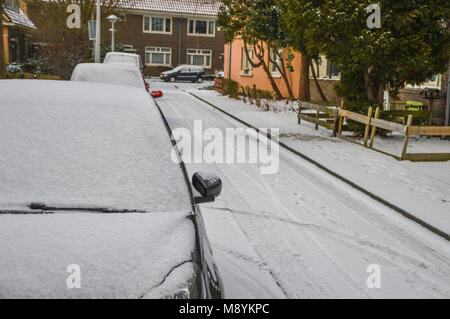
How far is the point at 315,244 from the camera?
206 inches

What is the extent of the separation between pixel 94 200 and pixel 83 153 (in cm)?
42

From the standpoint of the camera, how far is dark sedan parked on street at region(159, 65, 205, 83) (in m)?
45.0

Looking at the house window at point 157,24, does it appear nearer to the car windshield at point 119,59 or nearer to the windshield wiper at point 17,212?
the car windshield at point 119,59

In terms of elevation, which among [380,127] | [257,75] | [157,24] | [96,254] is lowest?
[96,254]

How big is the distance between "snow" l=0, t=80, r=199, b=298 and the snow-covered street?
4.51ft

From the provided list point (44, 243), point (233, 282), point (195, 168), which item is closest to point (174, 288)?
point (44, 243)

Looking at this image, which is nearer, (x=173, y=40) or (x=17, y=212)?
(x=17, y=212)

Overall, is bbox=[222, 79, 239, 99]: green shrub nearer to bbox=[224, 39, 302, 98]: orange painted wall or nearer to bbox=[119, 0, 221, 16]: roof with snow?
bbox=[224, 39, 302, 98]: orange painted wall

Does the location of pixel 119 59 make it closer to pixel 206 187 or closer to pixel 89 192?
pixel 206 187

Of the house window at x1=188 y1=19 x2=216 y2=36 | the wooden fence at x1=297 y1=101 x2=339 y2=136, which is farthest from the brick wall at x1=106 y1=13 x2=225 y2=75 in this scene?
the wooden fence at x1=297 y1=101 x2=339 y2=136

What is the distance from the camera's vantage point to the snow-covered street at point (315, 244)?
13.9 ft

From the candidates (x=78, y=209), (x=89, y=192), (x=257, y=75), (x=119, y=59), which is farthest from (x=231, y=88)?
(x=78, y=209)

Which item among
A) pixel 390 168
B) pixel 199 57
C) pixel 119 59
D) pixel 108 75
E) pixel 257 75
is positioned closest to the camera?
pixel 390 168

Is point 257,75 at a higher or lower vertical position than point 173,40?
lower
